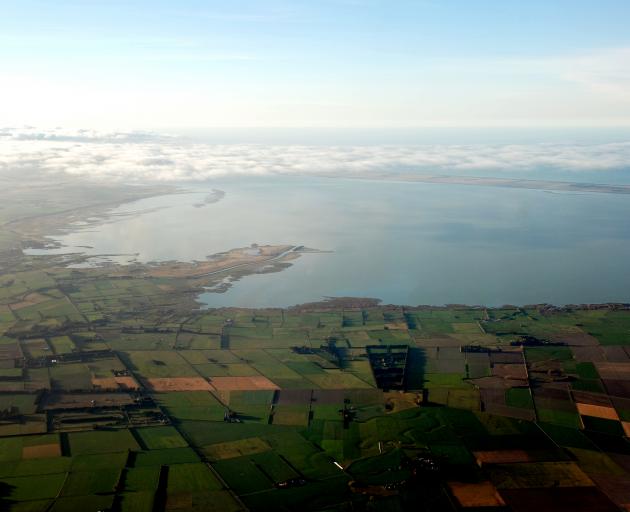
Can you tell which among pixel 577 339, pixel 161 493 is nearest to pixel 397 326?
pixel 577 339

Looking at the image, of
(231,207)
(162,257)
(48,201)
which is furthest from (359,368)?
(48,201)

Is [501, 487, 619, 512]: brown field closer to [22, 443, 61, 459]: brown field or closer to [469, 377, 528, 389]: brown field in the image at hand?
[469, 377, 528, 389]: brown field

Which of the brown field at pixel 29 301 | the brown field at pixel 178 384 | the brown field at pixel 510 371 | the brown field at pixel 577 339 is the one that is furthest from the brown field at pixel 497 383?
the brown field at pixel 29 301

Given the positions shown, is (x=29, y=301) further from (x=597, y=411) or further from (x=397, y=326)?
(x=597, y=411)

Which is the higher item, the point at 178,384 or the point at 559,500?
the point at 559,500

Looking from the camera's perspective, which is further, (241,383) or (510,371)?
(510,371)

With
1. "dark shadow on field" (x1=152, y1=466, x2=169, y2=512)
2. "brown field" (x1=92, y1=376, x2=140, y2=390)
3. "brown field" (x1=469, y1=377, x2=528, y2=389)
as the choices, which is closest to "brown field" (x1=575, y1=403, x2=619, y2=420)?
"brown field" (x1=469, y1=377, x2=528, y2=389)

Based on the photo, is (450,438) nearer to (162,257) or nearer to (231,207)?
(162,257)
